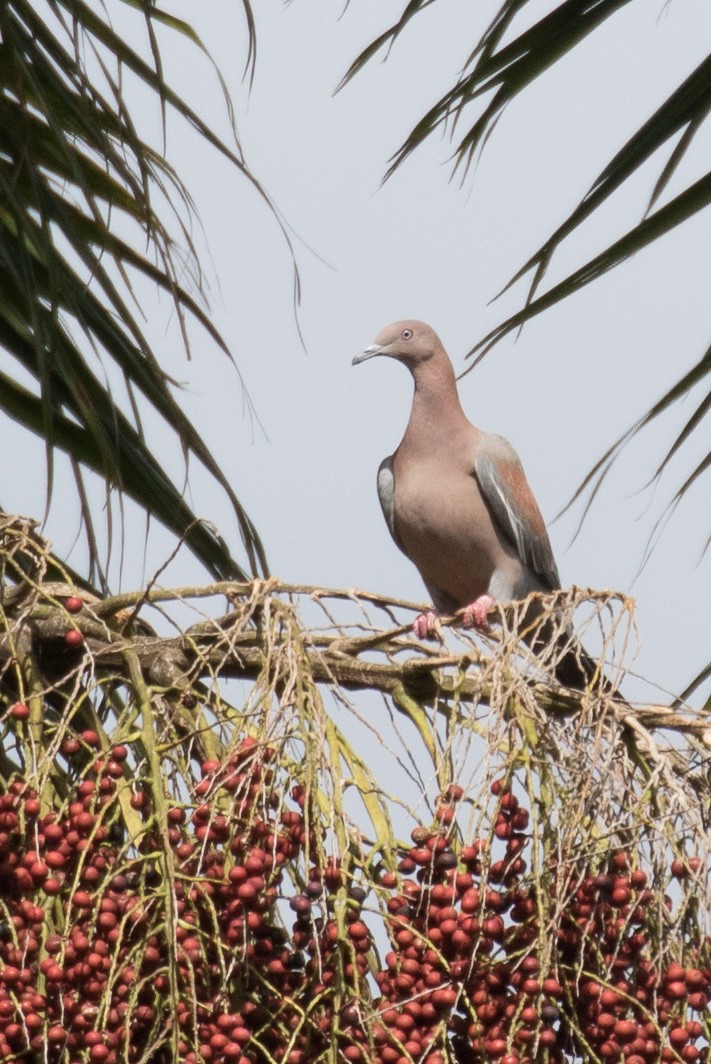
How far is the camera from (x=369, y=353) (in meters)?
6.79

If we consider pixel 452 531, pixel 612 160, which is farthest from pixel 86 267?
pixel 452 531

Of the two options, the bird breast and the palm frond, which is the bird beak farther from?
the palm frond

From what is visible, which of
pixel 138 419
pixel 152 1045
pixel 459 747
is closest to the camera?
pixel 152 1045

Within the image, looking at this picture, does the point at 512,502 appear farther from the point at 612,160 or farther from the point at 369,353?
the point at 612,160

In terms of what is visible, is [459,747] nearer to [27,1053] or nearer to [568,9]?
[27,1053]

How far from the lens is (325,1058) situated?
2.65m

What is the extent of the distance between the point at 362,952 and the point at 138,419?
1.32 m

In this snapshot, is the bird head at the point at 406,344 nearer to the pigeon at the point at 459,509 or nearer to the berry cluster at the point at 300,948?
the pigeon at the point at 459,509

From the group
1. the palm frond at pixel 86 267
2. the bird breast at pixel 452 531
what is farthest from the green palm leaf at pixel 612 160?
the bird breast at pixel 452 531

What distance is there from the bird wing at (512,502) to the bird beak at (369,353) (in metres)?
0.53

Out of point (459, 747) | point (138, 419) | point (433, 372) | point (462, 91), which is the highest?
point (433, 372)

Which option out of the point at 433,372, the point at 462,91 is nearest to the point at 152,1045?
the point at 462,91

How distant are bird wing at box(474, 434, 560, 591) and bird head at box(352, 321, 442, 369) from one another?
0.42 metres

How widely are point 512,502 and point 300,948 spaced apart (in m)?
3.62
